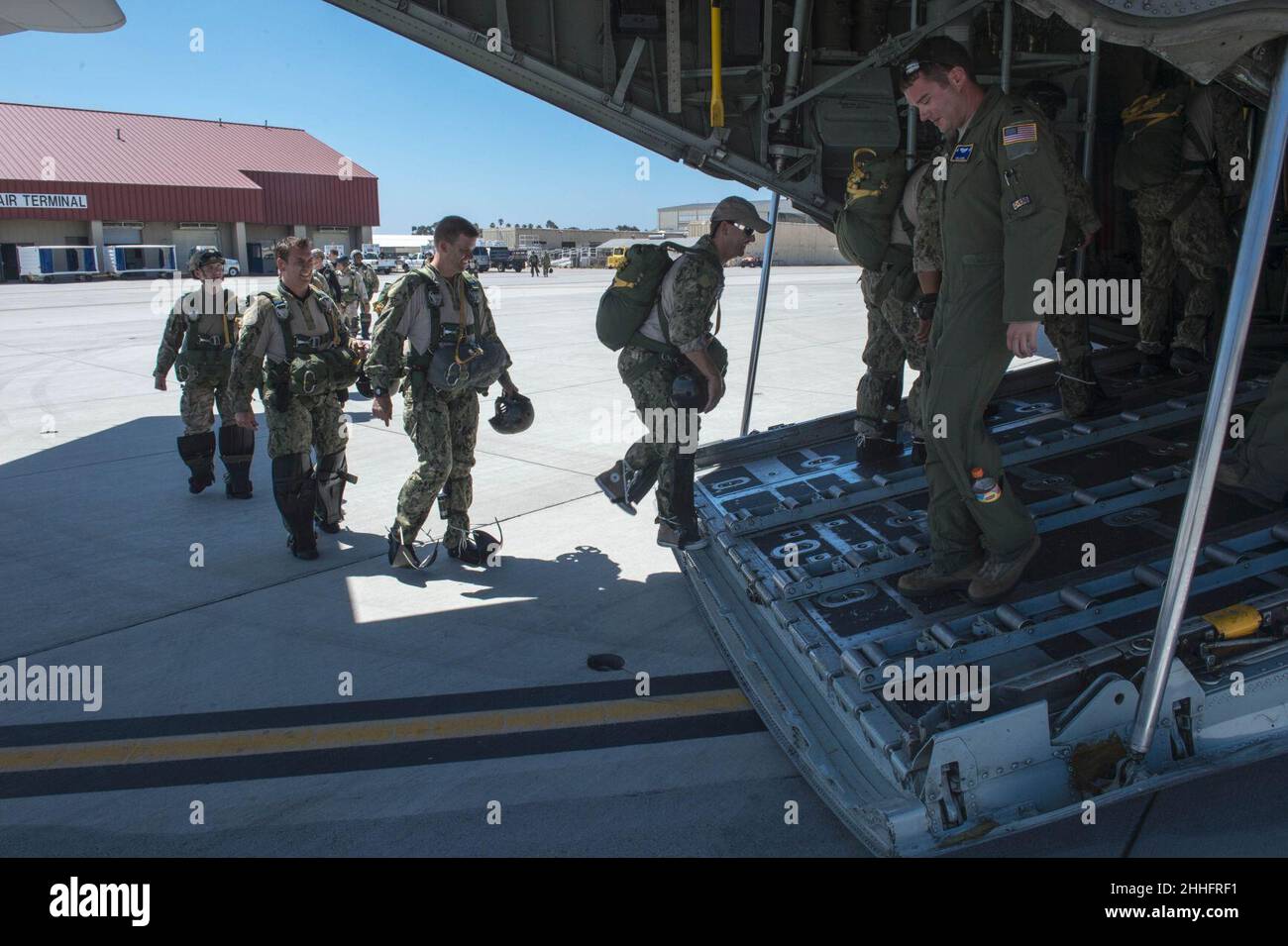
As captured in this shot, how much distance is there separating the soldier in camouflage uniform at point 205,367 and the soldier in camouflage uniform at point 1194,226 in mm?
5737

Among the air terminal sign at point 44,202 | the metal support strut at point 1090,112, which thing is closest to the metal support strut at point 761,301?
the metal support strut at point 1090,112

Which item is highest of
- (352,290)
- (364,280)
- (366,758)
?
(364,280)

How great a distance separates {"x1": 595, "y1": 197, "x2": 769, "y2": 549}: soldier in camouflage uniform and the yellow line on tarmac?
1087mm

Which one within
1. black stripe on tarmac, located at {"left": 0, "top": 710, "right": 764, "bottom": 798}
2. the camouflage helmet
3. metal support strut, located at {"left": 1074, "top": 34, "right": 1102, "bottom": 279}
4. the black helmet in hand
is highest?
metal support strut, located at {"left": 1074, "top": 34, "right": 1102, "bottom": 279}

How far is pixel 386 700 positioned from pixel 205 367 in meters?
3.83

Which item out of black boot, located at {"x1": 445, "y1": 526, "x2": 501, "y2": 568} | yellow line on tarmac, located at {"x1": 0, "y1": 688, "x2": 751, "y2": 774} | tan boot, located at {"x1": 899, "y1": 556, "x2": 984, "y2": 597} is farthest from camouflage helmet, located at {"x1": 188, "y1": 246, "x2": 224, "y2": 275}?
tan boot, located at {"x1": 899, "y1": 556, "x2": 984, "y2": 597}

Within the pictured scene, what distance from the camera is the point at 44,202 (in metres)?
45.5

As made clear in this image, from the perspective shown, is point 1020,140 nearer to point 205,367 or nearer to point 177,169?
point 205,367

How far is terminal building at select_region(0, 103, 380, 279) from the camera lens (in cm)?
4600

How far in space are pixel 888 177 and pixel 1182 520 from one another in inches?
113

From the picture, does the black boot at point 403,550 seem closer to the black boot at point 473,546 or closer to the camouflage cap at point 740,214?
the black boot at point 473,546

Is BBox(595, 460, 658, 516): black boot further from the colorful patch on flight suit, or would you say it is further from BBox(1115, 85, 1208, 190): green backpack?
BBox(1115, 85, 1208, 190): green backpack

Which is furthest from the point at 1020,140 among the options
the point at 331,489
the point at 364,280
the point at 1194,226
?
the point at 364,280

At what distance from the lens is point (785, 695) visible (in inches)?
127
